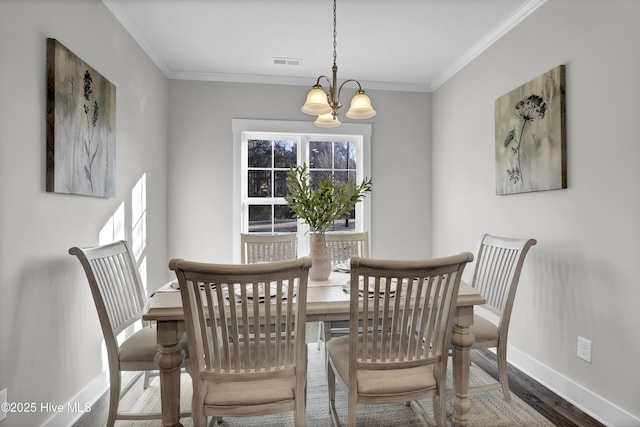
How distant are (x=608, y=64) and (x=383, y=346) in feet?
6.39

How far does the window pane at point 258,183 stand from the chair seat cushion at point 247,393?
2.66 metres

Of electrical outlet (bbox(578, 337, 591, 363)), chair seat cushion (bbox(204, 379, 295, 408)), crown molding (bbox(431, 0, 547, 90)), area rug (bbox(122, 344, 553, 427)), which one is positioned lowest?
area rug (bbox(122, 344, 553, 427))

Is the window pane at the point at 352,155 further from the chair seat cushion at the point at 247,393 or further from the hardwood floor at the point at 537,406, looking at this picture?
the chair seat cushion at the point at 247,393

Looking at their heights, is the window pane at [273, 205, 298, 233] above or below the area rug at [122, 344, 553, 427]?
above

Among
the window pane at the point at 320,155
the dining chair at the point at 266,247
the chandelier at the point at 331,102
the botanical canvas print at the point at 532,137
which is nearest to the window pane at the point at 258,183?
the window pane at the point at 320,155

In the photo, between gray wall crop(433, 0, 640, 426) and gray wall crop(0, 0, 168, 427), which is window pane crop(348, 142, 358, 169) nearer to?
gray wall crop(433, 0, 640, 426)

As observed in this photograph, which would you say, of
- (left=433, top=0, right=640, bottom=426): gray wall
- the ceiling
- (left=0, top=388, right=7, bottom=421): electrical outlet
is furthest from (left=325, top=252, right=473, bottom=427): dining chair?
the ceiling

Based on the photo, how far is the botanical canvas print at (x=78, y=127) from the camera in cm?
176

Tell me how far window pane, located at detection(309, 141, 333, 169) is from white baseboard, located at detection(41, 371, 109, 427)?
8.94ft

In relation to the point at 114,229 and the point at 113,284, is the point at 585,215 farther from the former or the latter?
the point at 114,229

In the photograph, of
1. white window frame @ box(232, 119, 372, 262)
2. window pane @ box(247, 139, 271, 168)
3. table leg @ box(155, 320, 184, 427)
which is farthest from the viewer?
window pane @ box(247, 139, 271, 168)

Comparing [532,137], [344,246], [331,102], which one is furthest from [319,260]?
[532,137]

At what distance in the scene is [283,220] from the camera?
12.8ft

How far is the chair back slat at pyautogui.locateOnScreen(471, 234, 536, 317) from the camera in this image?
1.97 meters
